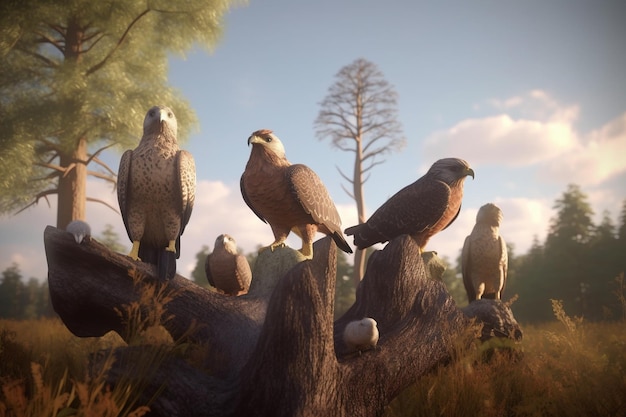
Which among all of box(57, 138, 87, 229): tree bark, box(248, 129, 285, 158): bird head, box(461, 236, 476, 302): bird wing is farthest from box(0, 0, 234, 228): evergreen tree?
box(461, 236, 476, 302): bird wing

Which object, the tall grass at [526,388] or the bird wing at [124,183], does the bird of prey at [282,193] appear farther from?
the tall grass at [526,388]

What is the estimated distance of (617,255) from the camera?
1381cm

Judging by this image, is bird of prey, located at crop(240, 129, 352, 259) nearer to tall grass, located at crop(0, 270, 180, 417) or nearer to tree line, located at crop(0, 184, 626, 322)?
tall grass, located at crop(0, 270, 180, 417)

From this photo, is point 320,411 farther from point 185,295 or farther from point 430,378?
point 185,295

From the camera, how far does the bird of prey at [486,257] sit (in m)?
6.14

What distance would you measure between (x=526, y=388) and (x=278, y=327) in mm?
2327

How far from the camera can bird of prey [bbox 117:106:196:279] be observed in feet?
13.5

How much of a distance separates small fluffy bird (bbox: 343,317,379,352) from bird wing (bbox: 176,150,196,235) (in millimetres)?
2104

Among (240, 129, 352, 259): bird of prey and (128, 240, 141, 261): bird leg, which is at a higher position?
(240, 129, 352, 259): bird of prey

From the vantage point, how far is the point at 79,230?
371cm

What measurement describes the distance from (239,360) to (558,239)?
15.8 m

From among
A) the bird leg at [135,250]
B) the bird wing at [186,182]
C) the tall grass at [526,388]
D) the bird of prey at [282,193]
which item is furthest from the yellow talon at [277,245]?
the tall grass at [526,388]

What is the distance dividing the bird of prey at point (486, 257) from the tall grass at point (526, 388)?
2.07 metres

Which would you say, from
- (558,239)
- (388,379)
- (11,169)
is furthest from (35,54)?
(558,239)
